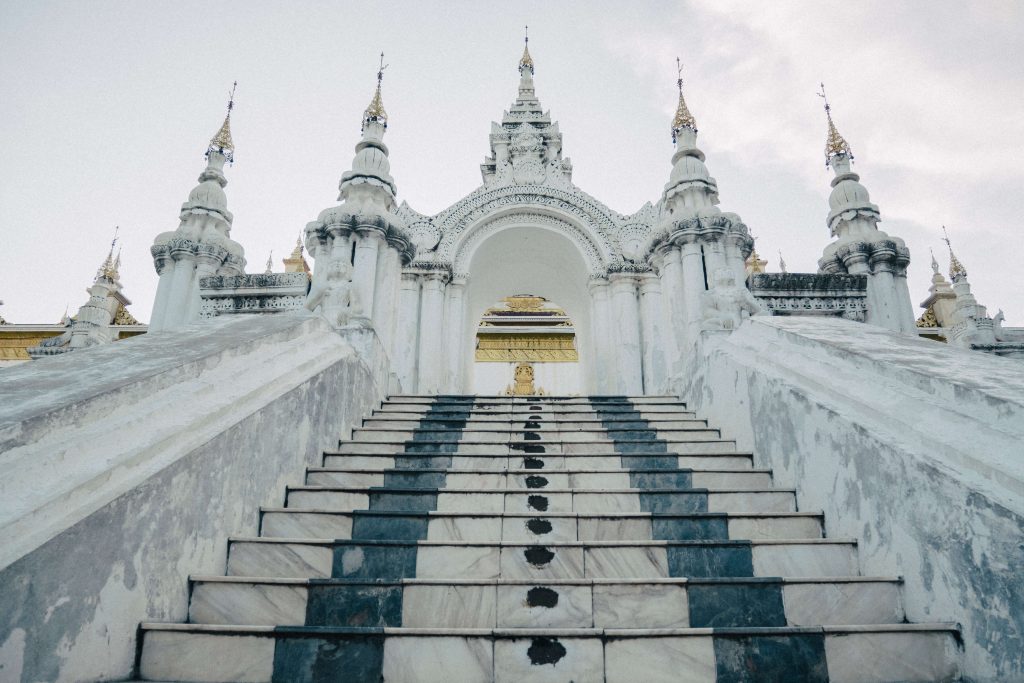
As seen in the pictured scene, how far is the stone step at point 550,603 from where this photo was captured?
274 cm

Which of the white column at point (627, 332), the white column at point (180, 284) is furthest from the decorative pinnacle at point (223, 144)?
the white column at point (627, 332)

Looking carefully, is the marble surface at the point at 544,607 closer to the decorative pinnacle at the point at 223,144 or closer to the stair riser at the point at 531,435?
the stair riser at the point at 531,435

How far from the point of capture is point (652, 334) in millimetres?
10172

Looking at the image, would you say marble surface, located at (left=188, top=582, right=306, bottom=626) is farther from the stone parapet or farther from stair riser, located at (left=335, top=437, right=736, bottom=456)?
the stone parapet

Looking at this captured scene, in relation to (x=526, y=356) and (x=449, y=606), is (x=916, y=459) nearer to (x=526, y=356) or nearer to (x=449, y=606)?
(x=449, y=606)

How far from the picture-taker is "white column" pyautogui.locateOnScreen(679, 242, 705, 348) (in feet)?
25.3

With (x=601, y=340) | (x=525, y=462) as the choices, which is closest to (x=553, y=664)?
(x=525, y=462)

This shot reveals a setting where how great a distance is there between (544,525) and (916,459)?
176 cm

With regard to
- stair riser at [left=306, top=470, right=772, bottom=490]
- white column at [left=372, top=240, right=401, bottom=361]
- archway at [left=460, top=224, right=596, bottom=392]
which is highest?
archway at [left=460, top=224, right=596, bottom=392]

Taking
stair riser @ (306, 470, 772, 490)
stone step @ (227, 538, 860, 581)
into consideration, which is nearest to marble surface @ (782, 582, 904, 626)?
stone step @ (227, 538, 860, 581)

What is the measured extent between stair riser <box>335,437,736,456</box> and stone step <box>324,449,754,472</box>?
114 millimetres

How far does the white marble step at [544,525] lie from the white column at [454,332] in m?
6.91

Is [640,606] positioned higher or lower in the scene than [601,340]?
lower

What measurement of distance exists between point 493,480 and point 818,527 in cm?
187
